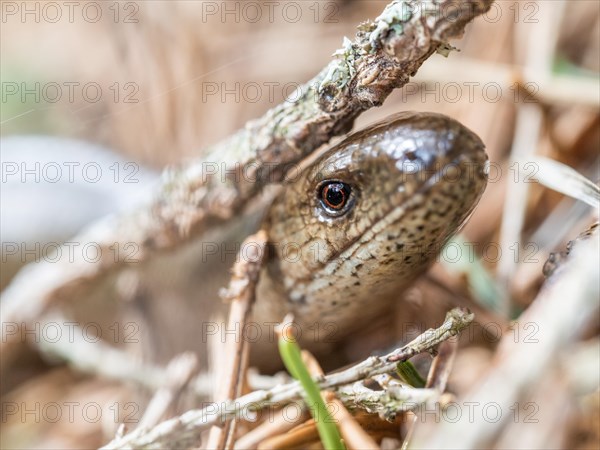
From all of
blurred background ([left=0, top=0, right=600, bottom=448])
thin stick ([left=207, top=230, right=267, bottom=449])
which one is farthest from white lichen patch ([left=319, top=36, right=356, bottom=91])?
blurred background ([left=0, top=0, right=600, bottom=448])

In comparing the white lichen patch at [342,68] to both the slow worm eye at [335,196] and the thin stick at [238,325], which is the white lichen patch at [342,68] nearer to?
the slow worm eye at [335,196]

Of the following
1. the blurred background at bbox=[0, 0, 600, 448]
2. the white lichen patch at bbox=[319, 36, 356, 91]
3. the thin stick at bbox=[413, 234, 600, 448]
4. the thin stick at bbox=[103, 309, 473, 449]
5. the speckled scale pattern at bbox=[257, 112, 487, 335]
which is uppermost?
the blurred background at bbox=[0, 0, 600, 448]

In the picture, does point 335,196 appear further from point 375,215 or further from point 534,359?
point 534,359

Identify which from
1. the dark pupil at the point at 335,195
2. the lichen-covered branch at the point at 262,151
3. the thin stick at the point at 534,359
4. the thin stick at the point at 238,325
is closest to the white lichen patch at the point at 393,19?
the lichen-covered branch at the point at 262,151

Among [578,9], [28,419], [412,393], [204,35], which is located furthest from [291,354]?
[204,35]

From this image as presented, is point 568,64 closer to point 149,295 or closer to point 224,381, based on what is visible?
point 224,381

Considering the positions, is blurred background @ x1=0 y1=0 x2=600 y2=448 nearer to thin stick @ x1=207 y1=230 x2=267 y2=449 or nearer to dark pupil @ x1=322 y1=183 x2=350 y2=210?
thin stick @ x1=207 y1=230 x2=267 y2=449
